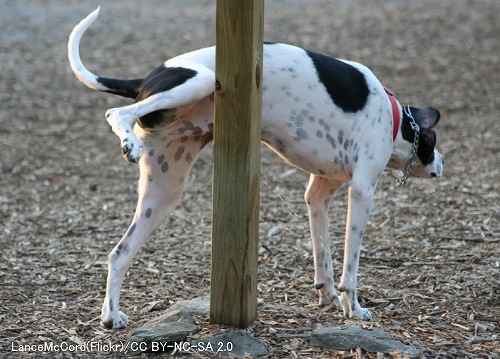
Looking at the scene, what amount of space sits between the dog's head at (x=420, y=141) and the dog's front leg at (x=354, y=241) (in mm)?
412

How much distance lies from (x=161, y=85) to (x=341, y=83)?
1015 mm

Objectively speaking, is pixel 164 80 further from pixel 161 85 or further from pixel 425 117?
pixel 425 117

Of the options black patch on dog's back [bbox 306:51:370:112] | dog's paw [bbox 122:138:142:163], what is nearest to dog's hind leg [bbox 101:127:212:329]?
dog's paw [bbox 122:138:142:163]

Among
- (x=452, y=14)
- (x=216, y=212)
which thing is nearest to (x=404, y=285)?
(x=216, y=212)

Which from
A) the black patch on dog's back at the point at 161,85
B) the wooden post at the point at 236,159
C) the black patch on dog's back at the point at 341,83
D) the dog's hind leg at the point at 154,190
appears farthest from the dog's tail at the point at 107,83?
the black patch on dog's back at the point at 341,83

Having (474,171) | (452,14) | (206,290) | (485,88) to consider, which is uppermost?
(452,14)

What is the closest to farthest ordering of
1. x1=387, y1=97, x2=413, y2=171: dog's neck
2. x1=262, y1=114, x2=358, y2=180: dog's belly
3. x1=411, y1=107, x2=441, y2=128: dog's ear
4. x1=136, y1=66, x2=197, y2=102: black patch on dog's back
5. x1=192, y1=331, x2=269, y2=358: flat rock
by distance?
x1=192, y1=331, x2=269, y2=358: flat rock, x1=136, y1=66, x2=197, y2=102: black patch on dog's back, x1=262, y1=114, x2=358, y2=180: dog's belly, x1=387, y1=97, x2=413, y2=171: dog's neck, x1=411, y1=107, x2=441, y2=128: dog's ear

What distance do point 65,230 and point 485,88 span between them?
20.6ft

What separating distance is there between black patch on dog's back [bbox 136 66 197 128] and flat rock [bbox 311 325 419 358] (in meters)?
1.29

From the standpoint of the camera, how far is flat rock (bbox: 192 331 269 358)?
3.92m

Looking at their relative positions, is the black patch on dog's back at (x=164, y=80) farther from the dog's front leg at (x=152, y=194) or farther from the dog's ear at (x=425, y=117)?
the dog's ear at (x=425, y=117)

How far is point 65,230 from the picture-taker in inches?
248

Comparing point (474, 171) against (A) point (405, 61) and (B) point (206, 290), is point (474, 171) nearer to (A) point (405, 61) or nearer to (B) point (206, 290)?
(B) point (206, 290)

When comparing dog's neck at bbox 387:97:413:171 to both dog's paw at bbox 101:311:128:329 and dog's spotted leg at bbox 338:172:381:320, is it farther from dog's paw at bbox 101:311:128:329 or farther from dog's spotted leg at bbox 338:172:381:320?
dog's paw at bbox 101:311:128:329
